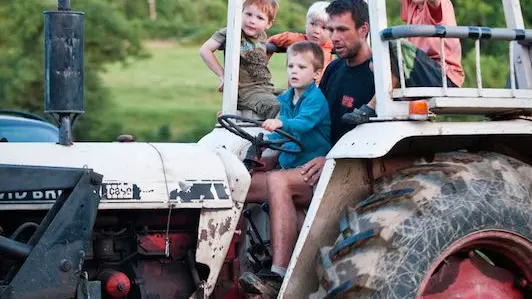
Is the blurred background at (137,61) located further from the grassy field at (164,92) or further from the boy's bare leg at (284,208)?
the boy's bare leg at (284,208)

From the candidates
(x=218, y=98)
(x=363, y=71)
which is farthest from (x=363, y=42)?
(x=218, y=98)

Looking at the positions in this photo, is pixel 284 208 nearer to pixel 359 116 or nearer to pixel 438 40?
pixel 359 116

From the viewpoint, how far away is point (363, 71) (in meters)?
6.71

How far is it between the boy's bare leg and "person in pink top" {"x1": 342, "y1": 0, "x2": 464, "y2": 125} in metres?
0.46

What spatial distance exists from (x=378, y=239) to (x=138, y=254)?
3.96 feet

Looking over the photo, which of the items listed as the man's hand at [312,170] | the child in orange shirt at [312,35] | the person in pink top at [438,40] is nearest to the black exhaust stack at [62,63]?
the man's hand at [312,170]

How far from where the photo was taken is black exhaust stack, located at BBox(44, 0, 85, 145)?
6059mm

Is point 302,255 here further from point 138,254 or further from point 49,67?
point 49,67

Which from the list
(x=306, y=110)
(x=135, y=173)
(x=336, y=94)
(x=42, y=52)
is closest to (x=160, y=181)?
(x=135, y=173)

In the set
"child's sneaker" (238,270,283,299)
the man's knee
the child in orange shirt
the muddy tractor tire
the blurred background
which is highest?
the blurred background

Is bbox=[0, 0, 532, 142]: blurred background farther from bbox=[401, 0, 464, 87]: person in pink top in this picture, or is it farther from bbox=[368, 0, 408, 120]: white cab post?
bbox=[368, 0, 408, 120]: white cab post

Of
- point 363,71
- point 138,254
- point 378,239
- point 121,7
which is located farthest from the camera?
point 121,7

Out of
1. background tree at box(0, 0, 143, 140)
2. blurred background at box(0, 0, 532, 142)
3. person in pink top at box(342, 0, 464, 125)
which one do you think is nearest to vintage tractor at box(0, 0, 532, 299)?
person in pink top at box(342, 0, 464, 125)

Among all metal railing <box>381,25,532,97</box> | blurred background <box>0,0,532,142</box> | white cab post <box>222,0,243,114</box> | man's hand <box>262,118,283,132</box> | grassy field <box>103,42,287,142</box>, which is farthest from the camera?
grassy field <box>103,42,287,142</box>
